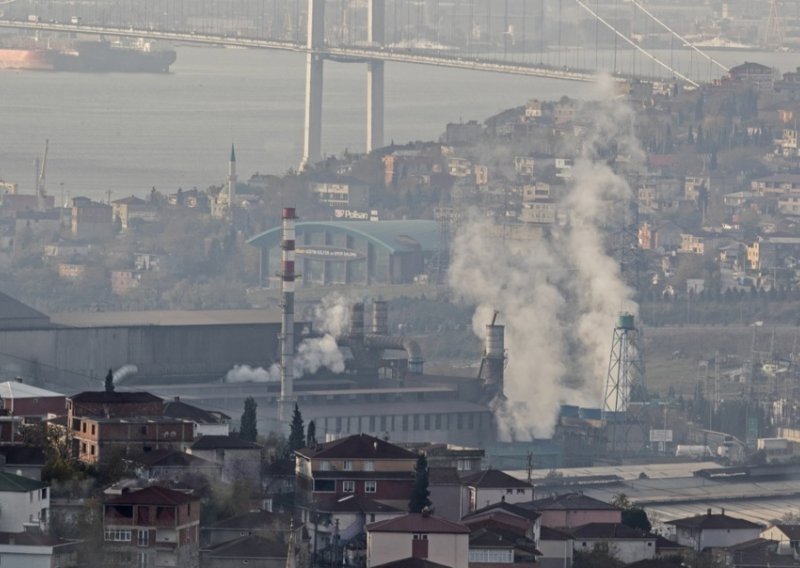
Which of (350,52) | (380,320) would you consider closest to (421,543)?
(380,320)

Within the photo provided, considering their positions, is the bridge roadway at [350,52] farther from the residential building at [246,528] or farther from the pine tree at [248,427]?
the residential building at [246,528]

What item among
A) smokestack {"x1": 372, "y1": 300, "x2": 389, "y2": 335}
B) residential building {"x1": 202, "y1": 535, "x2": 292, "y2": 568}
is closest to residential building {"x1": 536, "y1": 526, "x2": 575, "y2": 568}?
residential building {"x1": 202, "y1": 535, "x2": 292, "y2": 568}

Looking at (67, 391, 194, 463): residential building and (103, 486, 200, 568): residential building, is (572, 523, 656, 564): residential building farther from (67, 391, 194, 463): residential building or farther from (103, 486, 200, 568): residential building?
(103, 486, 200, 568): residential building

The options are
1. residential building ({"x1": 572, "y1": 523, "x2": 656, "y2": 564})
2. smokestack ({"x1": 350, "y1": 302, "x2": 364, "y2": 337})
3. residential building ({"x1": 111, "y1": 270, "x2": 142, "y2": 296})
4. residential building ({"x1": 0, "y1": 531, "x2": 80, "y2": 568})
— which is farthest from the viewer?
residential building ({"x1": 111, "y1": 270, "x2": 142, "y2": 296})

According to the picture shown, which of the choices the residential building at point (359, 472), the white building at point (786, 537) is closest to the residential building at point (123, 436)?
the residential building at point (359, 472)

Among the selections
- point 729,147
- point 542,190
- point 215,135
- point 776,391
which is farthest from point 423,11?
point 776,391

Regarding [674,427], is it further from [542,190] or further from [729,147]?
[729,147]

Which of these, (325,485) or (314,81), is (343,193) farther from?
(325,485)
